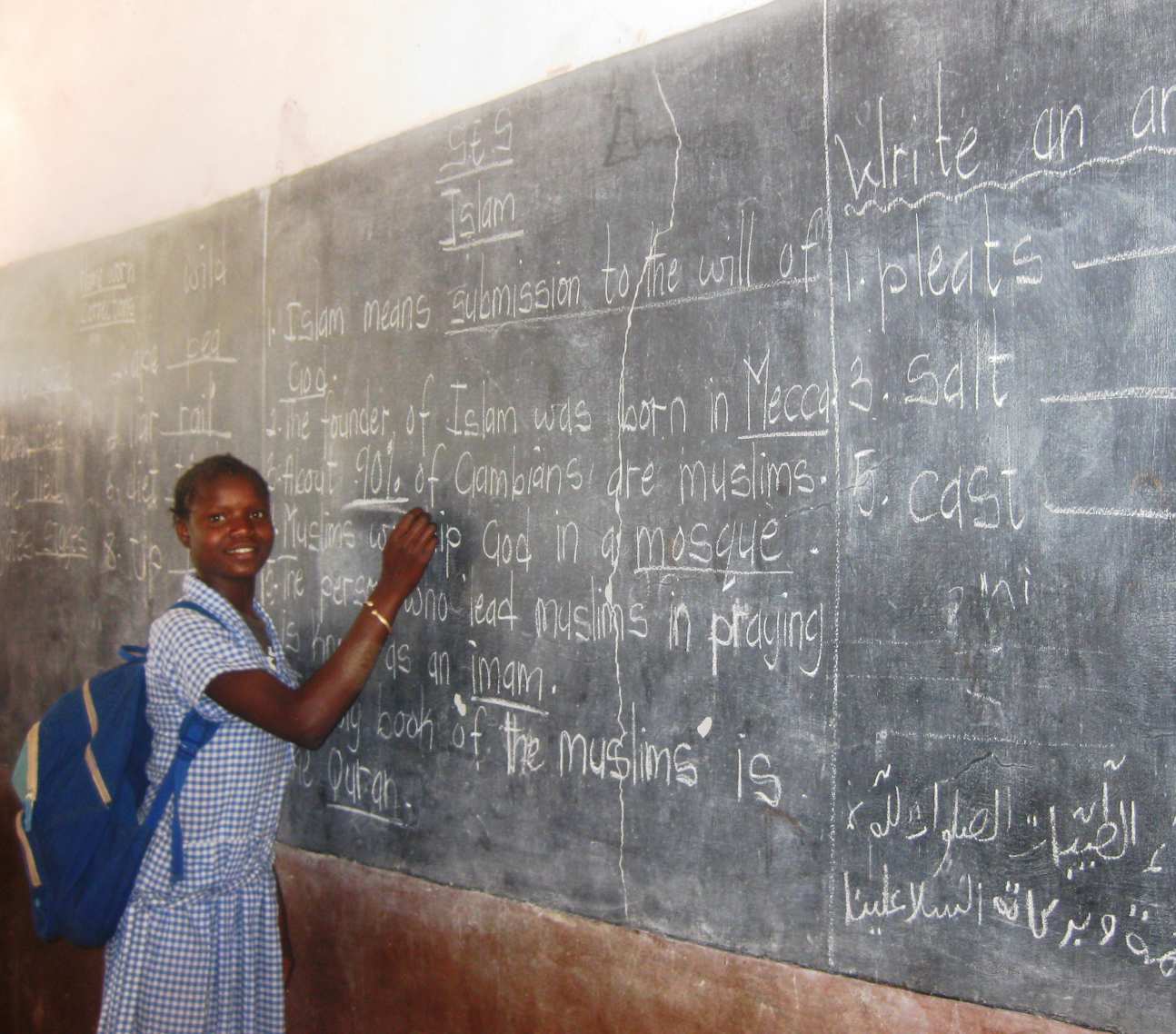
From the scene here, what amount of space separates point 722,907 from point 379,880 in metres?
1.40

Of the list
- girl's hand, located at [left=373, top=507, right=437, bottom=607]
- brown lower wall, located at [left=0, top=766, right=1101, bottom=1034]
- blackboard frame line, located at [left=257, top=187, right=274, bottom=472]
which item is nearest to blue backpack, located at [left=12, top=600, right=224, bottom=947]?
girl's hand, located at [left=373, top=507, right=437, bottom=607]

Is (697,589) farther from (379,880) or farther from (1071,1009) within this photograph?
(379,880)

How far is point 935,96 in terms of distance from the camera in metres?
2.57

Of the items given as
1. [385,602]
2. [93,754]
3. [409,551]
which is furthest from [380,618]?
[93,754]

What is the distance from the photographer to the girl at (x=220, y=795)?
9.80 ft

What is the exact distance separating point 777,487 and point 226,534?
1.62m

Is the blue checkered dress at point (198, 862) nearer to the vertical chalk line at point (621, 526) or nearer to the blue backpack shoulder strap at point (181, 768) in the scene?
the blue backpack shoulder strap at point (181, 768)

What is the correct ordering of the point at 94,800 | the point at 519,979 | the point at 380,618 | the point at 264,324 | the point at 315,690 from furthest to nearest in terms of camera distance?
the point at 264,324, the point at 519,979, the point at 380,618, the point at 94,800, the point at 315,690

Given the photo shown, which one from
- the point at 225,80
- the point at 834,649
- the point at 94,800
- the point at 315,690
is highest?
the point at 225,80

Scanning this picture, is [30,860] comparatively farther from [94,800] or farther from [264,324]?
[264,324]

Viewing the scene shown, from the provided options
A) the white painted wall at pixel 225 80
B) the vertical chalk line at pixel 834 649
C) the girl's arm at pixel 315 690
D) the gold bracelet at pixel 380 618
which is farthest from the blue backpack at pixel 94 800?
the white painted wall at pixel 225 80

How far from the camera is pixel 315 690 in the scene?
3.01 meters

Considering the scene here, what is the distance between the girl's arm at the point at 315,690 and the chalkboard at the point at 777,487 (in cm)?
38

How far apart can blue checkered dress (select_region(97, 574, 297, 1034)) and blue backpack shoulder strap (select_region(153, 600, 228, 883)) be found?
0.02m
